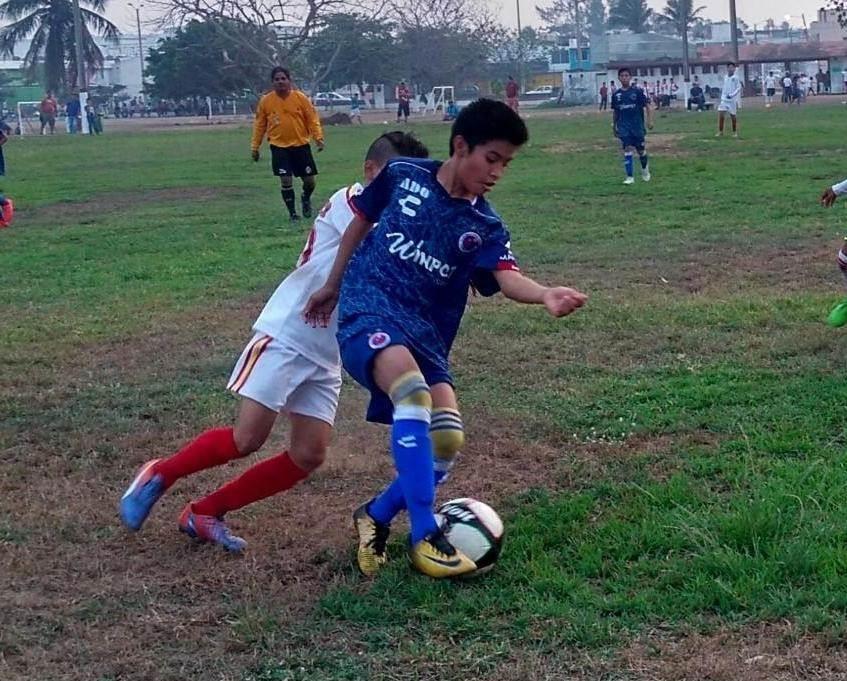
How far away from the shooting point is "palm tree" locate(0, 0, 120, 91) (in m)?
70.8

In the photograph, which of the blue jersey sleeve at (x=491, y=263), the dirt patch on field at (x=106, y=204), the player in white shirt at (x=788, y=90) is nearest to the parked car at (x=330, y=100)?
the player in white shirt at (x=788, y=90)

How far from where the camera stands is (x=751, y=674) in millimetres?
3424

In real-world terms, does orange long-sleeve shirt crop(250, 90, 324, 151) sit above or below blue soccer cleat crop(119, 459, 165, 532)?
above

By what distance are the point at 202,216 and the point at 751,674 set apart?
13.6 m

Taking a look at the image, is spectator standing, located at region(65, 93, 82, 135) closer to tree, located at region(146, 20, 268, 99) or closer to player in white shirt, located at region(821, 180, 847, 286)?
tree, located at region(146, 20, 268, 99)

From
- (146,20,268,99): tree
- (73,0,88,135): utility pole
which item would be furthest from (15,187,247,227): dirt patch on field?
(146,20,268,99): tree

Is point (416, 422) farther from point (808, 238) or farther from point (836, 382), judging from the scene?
point (808, 238)

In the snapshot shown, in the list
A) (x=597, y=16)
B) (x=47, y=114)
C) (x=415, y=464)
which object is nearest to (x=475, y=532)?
(x=415, y=464)

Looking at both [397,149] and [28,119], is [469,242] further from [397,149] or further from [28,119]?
[28,119]

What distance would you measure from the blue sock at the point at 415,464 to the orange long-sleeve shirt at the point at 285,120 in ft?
37.7

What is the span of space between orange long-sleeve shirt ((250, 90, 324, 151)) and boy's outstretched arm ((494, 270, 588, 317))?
1128cm

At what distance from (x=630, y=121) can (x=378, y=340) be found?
50.4 feet

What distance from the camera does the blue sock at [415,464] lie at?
408 centimetres

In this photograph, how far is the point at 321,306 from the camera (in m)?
4.38
